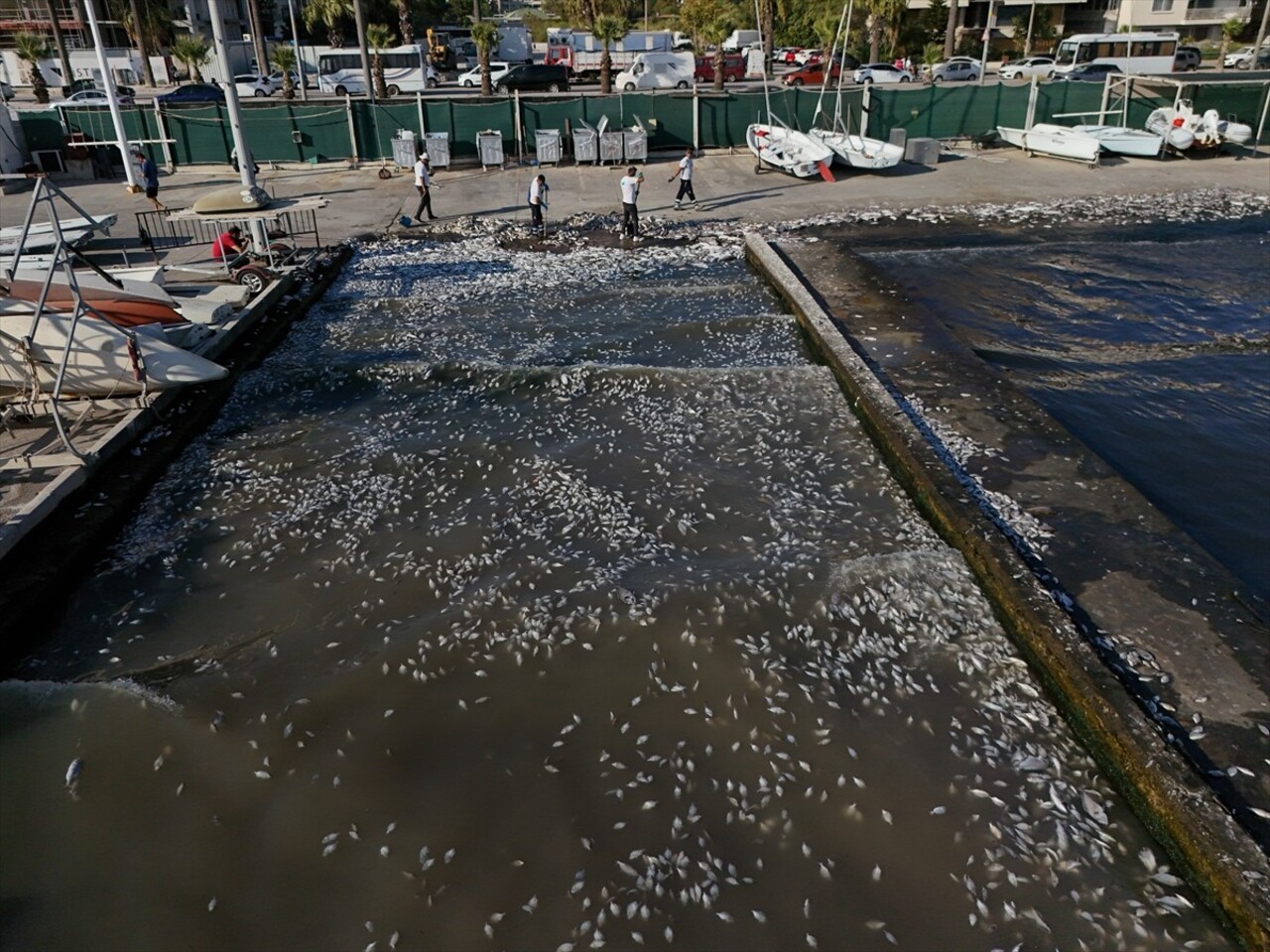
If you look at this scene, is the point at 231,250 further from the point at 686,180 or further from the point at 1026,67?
the point at 1026,67

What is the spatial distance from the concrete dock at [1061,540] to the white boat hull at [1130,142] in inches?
186

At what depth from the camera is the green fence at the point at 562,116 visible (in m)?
30.0

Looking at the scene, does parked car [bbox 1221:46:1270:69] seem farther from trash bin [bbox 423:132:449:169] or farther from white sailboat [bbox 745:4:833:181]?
trash bin [bbox 423:132:449:169]

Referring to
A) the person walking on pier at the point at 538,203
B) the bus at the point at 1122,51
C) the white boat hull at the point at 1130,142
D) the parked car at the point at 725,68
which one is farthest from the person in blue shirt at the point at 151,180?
the bus at the point at 1122,51

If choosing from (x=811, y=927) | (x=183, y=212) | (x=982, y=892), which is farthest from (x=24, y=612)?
(x=183, y=212)

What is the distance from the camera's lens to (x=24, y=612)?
901cm

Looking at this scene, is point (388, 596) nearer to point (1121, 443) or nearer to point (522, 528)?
point (522, 528)

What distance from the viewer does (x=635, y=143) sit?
29.9 meters

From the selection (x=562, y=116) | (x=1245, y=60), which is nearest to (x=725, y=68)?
(x=562, y=116)

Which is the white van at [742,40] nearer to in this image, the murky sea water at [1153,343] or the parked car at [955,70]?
the parked car at [955,70]

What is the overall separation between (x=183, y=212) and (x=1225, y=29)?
56.5 metres

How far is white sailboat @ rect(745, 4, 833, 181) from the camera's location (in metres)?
27.6

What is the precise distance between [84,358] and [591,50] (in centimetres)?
4666

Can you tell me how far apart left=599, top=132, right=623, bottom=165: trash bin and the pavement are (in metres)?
0.53
